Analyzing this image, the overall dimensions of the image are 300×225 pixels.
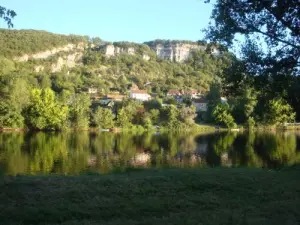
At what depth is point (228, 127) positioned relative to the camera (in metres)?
73.8

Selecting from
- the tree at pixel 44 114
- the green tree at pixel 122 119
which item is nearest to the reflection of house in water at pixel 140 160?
the tree at pixel 44 114

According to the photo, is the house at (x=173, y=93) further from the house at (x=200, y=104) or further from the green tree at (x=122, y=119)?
the green tree at (x=122, y=119)

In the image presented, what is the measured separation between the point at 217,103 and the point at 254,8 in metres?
71.2

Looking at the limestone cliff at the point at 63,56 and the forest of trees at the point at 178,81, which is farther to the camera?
the limestone cliff at the point at 63,56

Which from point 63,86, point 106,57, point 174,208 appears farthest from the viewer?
point 106,57

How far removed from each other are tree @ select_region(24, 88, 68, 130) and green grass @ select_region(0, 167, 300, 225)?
52427mm

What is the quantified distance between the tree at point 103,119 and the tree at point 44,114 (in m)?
5.80

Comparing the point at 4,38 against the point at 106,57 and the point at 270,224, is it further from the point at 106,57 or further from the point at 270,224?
the point at 270,224

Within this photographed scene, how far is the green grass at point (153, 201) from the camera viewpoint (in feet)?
22.8

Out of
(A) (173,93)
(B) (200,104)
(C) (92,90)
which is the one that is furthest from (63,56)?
(B) (200,104)

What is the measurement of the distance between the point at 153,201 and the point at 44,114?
55.6 meters

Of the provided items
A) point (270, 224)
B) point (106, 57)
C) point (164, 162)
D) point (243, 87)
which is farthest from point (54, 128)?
point (106, 57)

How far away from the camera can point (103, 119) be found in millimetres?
66875

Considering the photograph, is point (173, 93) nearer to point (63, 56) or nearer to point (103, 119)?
point (103, 119)
